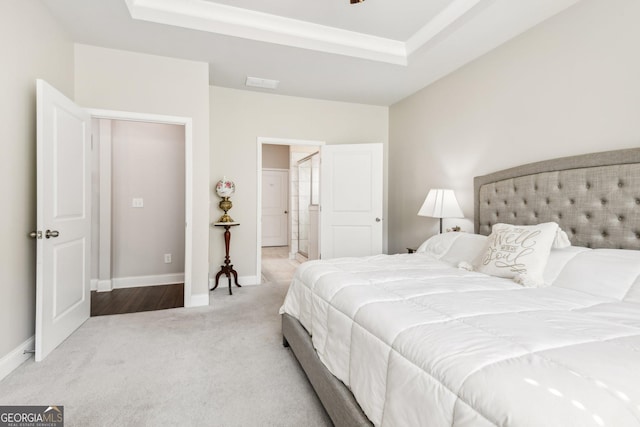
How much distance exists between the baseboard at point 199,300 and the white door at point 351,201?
156 cm

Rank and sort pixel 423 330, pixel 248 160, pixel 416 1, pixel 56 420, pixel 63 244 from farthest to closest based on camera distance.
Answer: pixel 248 160
pixel 416 1
pixel 63 244
pixel 56 420
pixel 423 330

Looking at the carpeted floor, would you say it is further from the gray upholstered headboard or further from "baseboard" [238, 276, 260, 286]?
the gray upholstered headboard

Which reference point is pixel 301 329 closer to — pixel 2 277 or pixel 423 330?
pixel 423 330

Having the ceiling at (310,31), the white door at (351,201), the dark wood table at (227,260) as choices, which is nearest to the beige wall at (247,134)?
the dark wood table at (227,260)

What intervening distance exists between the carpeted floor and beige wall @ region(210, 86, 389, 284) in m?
1.36

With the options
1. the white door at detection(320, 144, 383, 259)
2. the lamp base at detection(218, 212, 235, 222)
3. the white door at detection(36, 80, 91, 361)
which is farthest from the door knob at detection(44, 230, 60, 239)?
the white door at detection(320, 144, 383, 259)

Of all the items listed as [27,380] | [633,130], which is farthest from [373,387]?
[633,130]

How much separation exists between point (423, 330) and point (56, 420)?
1819mm

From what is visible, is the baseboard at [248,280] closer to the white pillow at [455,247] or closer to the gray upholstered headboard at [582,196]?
the white pillow at [455,247]

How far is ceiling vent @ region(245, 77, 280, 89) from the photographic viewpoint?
371 centimetres

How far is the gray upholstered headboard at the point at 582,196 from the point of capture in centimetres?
196

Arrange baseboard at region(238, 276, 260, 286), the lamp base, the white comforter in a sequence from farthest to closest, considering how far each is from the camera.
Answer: baseboard at region(238, 276, 260, 286) → the lamp base → the white comforter

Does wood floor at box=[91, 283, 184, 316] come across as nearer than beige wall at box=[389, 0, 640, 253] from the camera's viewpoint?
No

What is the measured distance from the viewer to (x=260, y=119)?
4191 mm
